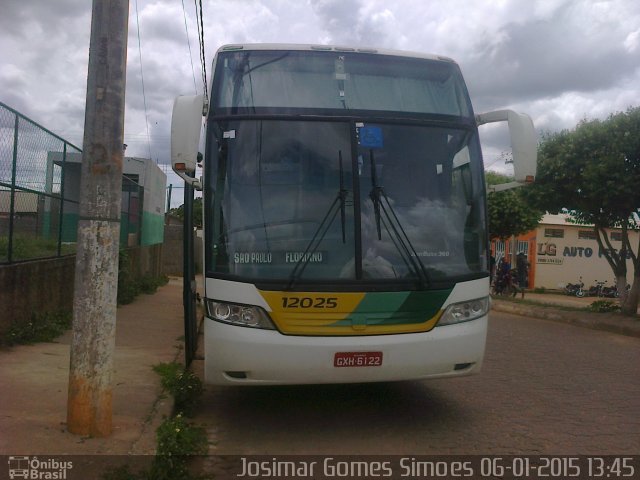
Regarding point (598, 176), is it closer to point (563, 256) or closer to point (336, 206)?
point (336, 206)

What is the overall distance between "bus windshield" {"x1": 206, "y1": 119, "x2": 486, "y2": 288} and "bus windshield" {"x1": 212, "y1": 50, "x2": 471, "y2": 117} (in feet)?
0.66

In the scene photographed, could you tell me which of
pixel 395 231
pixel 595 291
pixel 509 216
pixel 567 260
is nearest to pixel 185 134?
pixel 395 231

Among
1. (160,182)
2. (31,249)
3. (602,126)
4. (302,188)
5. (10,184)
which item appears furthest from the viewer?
(160,182)

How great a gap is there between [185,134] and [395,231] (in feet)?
6.04

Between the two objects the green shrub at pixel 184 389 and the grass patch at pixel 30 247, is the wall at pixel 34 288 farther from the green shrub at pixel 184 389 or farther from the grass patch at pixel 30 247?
the green shrub at pixel 184 389

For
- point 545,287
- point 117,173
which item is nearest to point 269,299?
point 117,173

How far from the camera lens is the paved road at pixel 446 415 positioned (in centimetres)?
538

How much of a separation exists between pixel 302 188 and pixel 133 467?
2.43 meters

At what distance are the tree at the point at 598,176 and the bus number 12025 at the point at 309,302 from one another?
1032 cm

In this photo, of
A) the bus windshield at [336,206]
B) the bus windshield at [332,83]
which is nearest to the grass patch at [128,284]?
the bus windshield at [332,83]

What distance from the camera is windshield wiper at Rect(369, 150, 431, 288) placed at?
17.8ft

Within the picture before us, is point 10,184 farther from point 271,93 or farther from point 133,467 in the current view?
point 133,467

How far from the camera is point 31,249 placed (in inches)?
358

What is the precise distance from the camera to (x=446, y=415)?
632cm
